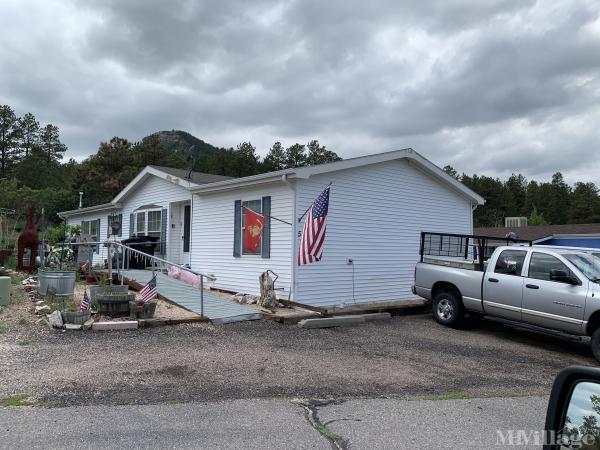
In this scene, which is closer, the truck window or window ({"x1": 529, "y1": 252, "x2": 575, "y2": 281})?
window ({"x1": 529, "y1": 252, "x2": 575, "y2": 281})

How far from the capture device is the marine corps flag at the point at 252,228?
1227cm

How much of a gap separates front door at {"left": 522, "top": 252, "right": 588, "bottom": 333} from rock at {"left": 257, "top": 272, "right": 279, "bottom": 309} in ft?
16.8

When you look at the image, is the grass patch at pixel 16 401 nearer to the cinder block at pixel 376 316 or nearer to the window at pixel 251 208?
the cinder block at pixel 376 316

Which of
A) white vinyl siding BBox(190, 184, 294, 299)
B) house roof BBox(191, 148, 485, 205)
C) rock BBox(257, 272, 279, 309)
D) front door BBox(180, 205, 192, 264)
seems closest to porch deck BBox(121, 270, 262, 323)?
rock BBox(257, 272, 279, 309)

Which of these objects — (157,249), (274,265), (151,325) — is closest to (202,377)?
(151,325)

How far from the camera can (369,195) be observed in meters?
13.4

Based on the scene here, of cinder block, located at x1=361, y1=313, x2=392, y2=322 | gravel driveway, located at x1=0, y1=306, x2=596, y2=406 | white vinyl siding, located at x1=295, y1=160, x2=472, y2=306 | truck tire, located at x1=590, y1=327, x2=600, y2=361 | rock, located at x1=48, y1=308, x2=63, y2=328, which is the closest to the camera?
gravel driveway, located at x1=0, y1=306, x2=596, y2=406

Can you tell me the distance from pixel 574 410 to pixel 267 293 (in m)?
9.29

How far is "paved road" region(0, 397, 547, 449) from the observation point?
13.6 ft

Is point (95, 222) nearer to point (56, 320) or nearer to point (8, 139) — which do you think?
point (56, 320)

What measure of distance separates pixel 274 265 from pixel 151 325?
13.4 ft

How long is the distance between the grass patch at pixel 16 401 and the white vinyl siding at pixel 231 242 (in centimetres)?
712

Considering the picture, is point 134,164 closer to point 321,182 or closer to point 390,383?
point 321,182

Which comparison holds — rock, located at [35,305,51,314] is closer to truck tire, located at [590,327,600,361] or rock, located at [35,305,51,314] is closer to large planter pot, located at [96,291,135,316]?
large planter pot, located at [96,291,135,316]
